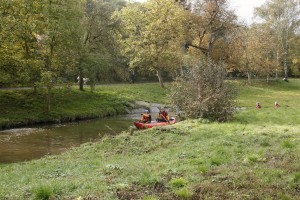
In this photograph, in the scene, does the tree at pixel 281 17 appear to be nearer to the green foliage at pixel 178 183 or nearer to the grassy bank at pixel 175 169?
the grassy bank at pixel 175 169

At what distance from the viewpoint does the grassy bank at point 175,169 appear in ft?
28.4

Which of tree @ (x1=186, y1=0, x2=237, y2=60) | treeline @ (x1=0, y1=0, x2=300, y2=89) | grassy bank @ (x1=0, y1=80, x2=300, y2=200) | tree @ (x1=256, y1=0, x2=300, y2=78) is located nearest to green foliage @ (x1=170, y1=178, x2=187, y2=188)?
grassy bank @ (x1=0, y1=80, x2=300, y2=200)

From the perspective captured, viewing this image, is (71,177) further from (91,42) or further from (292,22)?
(292,22)

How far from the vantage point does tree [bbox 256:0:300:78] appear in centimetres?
6938

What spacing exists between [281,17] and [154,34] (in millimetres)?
31066

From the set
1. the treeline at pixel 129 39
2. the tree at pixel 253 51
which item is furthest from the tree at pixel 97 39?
the tree at pixel 253 51

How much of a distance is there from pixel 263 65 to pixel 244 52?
4.34 meters

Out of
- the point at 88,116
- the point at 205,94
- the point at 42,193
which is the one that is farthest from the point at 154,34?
the point at 42,193

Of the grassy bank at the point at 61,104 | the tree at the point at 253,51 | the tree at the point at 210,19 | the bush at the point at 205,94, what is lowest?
the grassy bank at the point at 61,104

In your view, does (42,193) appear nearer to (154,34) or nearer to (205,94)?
(205,94)

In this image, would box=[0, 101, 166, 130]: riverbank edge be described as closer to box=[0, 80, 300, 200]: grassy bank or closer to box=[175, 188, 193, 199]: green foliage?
box=[0, 80, 300, 200]: grassy bank

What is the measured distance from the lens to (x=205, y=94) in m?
24.7

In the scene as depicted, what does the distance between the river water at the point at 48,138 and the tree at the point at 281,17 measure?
158ft

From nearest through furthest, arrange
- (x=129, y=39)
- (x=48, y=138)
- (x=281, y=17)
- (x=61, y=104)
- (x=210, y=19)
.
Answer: (x=48, y=138) → (x=61, y=104) → (x=210, y=19) → (x=129, y=39) → (x=281, y=17)
